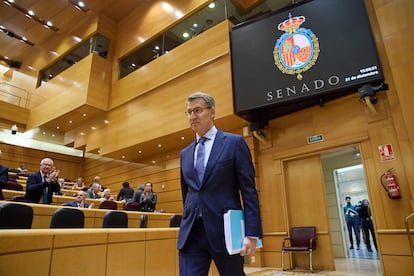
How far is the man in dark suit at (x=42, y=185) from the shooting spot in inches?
155

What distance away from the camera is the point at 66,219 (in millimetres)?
2602

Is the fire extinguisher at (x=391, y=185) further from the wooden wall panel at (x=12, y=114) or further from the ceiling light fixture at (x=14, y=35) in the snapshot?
the ceiling light fixture at (x=14, y=35)

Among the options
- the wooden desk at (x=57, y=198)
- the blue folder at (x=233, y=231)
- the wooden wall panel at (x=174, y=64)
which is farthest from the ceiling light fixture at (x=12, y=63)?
the blue folder at (x=233, y=231)

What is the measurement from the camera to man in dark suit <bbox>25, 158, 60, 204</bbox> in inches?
155

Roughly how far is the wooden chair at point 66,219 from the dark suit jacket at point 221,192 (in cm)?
175

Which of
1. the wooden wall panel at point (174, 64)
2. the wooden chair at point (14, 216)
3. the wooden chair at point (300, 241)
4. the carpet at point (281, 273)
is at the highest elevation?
the wooden wall panel at point (174, 64)

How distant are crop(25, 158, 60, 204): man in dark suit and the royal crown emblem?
4.69 m

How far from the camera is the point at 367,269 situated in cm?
511

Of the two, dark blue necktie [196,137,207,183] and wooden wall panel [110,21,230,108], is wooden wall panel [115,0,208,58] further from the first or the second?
dark blue necktie [196,137,207,183]

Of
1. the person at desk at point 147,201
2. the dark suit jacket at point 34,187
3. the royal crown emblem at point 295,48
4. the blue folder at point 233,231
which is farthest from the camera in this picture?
the person at desk at point 147,201

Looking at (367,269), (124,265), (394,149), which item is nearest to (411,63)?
(394,149)

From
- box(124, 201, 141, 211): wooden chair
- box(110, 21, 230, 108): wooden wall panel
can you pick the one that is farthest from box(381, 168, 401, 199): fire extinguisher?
box(124, 201, 141, 211): wooden chair

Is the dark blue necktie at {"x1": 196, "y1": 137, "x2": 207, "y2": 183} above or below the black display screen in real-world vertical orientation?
below

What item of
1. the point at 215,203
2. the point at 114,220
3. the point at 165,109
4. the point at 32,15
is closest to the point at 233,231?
the point at 215,203
